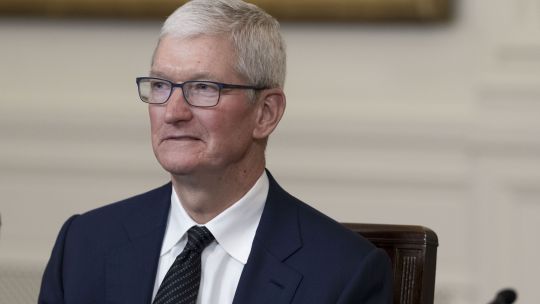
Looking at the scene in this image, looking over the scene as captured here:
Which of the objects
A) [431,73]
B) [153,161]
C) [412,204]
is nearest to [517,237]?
[412,204]

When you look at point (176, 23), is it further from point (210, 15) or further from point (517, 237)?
point (517, 237)

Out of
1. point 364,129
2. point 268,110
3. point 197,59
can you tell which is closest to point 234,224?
point 268,110

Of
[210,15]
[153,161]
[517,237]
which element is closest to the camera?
[210,15]

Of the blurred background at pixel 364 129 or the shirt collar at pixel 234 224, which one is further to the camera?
the blurred background at pixel 364 129

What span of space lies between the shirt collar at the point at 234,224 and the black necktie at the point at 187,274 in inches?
1.3

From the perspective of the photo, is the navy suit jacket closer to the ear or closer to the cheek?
the ear

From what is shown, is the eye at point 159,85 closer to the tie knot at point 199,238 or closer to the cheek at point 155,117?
the cheek at point 155,117

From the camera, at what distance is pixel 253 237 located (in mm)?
2994

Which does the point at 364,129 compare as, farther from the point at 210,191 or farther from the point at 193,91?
the point at 193,91

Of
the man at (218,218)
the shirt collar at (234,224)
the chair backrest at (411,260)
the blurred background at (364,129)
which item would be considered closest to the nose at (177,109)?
the man at (218,218)

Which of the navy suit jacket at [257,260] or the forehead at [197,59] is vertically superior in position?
the forehead at [197,59]

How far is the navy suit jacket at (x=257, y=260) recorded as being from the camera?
9.38 feet

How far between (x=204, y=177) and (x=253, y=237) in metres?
0.21

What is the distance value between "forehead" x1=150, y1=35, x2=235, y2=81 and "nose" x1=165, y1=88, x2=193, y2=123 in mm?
46
